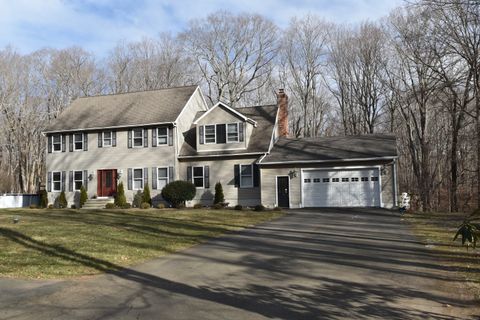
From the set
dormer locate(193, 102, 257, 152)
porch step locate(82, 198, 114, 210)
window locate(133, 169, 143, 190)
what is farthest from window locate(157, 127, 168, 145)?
porch step locate(82, 198, 114, 210)

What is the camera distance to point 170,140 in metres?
27.9

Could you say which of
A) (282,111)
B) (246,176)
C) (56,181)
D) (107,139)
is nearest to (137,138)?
(107,139)

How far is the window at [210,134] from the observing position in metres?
27.6

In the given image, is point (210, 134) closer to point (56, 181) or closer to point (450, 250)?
point (56, 181)

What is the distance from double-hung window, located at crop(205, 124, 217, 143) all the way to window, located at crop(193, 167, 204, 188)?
1.83 metres

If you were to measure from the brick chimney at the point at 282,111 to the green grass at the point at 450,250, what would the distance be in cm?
1486

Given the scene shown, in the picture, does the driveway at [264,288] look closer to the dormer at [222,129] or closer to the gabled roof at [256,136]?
the gabled roof at [256,136]

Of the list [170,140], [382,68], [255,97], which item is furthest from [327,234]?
[255,97]

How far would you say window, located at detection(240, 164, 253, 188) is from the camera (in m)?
26.5

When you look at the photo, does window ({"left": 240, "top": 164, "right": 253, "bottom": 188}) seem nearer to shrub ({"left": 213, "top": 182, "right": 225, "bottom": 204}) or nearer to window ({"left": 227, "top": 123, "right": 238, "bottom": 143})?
shrub ({"left": 213, "top": 182, "right": 225, "bottom": 204})

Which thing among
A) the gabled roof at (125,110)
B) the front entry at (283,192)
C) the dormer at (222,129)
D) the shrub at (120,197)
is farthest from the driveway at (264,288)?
the gabled roof at (125,110)

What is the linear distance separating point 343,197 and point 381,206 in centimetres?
201

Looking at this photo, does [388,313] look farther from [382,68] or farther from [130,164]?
[382,68]

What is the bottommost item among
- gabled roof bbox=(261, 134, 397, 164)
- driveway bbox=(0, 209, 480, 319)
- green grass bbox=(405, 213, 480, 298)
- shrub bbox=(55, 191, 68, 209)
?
green grass bbox=(405, 213, 480, 298)
